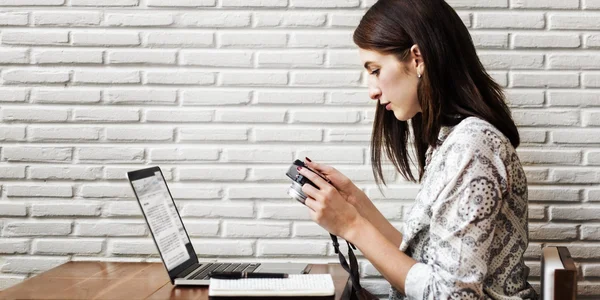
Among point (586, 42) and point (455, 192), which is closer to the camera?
point (455, 192)

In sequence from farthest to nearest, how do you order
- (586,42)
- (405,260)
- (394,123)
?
(586,42), (394,123), (405,260)

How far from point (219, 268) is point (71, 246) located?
0.61 meters

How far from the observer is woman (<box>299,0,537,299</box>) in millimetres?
1394

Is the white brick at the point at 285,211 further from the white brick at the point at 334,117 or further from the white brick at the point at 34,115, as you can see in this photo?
the white brick at the point at 34,115

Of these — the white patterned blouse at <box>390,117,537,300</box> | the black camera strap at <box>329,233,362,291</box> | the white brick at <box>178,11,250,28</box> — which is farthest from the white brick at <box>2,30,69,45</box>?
the white patterned blouse at <box>390,117,537,300</box>

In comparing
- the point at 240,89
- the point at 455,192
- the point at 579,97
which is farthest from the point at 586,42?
the point at 240,89

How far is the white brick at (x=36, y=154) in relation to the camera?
2.12m

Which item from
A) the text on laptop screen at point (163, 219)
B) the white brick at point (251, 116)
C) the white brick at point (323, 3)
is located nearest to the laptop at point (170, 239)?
the text on laptop screen at point (163, 219)

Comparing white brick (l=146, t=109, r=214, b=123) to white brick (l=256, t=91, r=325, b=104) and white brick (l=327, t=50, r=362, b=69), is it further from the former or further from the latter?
white brick (l=327, t=50, r=362, b=69)

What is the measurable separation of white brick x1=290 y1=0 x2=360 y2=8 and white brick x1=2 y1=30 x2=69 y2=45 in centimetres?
73

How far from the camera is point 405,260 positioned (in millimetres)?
1502

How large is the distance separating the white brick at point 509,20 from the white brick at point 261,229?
85cm

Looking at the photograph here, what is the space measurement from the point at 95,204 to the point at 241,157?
1.61 ft

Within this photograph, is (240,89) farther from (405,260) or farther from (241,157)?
(405,260)
